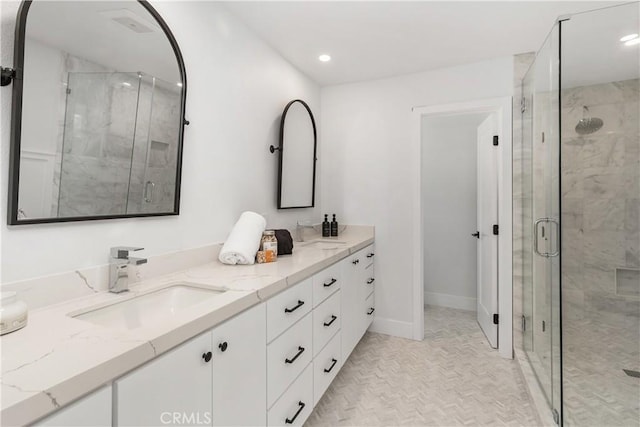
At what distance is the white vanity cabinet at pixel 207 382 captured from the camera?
75 cm

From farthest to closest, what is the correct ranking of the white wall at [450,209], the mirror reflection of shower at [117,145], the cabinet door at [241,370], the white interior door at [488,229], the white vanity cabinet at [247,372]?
the white wall at [450,209], the white interior door at [488,229], the mirror reflection of shower at [117,145], the cabinet door at [241,370], the white vanity cabinet at [247,372]

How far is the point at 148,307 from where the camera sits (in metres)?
1.22

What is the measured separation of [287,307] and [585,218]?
2.51 meters

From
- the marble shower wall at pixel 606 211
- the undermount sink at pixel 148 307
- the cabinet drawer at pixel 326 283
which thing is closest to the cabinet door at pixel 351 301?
the cabinet drawer at pixel 326 283

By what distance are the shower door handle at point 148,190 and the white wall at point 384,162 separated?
6.25ft

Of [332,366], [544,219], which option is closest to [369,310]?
[332,366]

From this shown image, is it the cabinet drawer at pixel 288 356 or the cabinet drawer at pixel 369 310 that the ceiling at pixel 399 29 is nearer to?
the cabinet drawer at pixel 288 356

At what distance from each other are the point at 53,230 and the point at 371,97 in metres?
2.62

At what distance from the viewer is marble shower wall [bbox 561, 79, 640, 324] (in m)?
2.34

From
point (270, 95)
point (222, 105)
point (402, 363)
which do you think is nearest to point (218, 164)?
point (222, 105)

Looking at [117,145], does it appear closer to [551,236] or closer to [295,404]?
[295,404]

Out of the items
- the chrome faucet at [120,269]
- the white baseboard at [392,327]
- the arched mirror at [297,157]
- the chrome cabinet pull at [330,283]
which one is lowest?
the white baseboard at [392,327]

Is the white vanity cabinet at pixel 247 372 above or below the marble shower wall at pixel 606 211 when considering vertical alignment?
below

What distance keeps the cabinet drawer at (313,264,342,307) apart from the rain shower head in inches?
81.4
